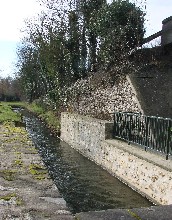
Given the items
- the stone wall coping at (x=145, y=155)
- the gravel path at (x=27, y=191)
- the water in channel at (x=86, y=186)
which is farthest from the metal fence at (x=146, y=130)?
the gravel path at (x=27, y=191)

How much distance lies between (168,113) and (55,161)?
19.2ft

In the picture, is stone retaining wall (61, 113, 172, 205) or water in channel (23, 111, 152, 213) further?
water in channel (23, 111, 152, 213)

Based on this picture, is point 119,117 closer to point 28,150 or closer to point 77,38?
point 28,150

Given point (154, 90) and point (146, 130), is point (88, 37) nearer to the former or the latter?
point (154, 90)

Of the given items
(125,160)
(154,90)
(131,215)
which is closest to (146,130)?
(125,160)

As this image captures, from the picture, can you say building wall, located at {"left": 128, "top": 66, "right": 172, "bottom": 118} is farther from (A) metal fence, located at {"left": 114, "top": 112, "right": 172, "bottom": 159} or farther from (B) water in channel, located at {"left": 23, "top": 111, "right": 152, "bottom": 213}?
(B) water in channel, located at {"left": 23, "top": 111, "right": 152, "bottom": 213}

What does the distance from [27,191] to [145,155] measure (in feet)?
15.2

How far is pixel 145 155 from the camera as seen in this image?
9062mm

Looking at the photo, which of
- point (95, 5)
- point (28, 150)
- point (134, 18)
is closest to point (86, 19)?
point (95, 5)

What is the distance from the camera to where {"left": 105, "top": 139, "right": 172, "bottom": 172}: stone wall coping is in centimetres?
790

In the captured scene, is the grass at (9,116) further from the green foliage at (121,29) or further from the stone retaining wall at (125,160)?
the green foliage at (121,29)

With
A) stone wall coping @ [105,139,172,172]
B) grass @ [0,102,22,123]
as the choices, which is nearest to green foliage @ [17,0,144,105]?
grass @ [0,102,22,123]

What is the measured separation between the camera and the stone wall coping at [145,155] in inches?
311

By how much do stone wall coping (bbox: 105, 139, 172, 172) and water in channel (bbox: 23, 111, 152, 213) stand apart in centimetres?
105
